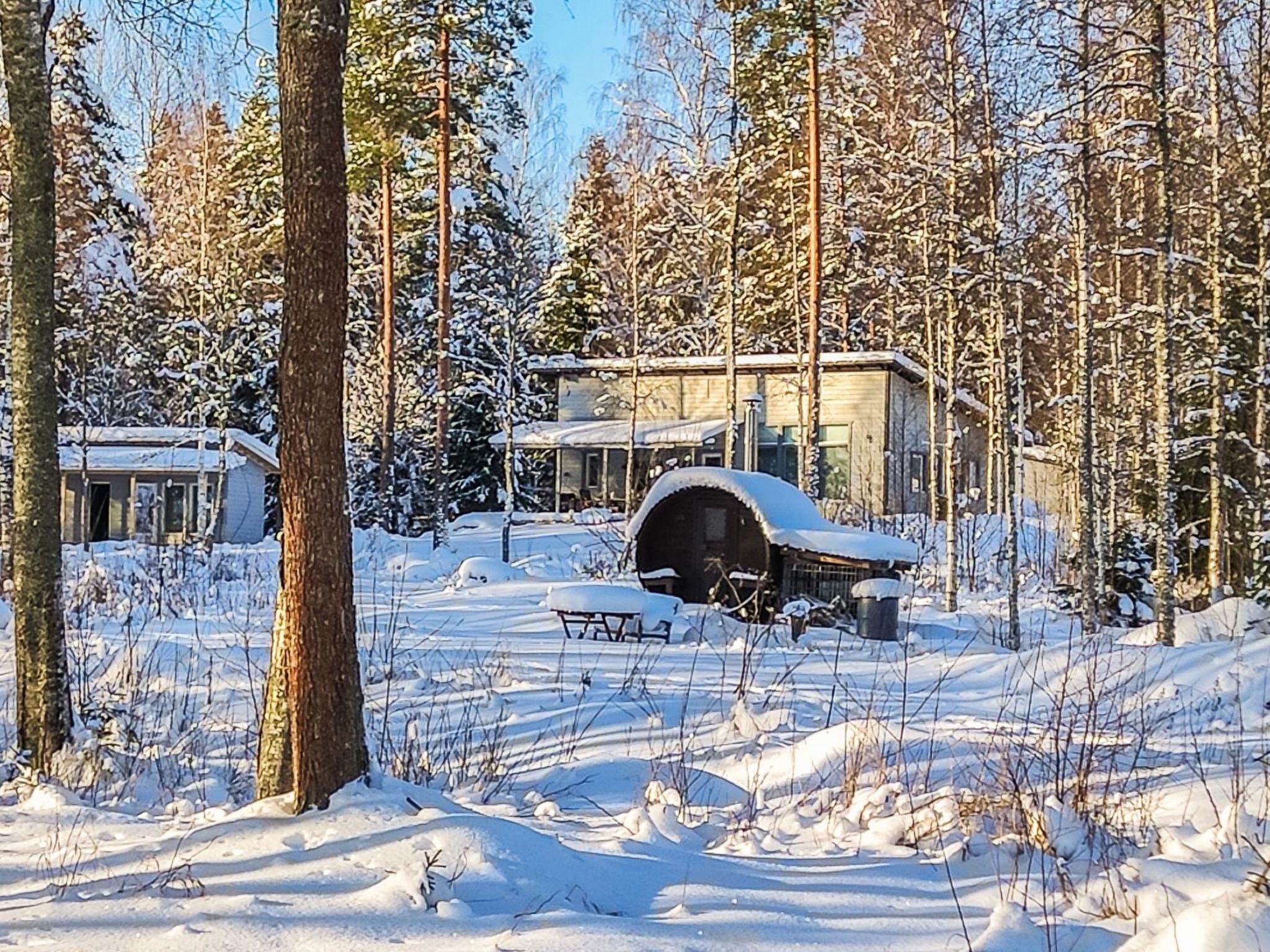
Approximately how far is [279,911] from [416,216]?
26.3m

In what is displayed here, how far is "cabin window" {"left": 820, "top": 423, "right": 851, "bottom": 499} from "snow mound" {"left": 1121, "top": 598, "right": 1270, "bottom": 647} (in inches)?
652

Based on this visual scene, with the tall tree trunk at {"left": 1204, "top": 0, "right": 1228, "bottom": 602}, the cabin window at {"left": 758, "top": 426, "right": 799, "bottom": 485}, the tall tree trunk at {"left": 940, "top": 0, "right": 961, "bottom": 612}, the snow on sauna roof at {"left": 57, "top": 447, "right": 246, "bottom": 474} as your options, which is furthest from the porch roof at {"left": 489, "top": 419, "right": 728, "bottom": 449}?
the tall tree trunk at {"left": 1204, "top": 0, "right": 1228, "bottom": 602}

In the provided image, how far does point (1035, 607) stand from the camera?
631 inches

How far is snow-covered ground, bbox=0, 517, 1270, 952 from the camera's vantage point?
11.8ft

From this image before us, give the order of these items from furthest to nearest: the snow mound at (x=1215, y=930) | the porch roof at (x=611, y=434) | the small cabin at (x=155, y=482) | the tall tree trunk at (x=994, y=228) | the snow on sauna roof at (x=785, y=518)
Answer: the porch roof at (x=611, y=434)
the small cabin at (x=155, y=482)
the tall tree trunk at (x=994, y=228)
the snow on sauna roof at (x=785, y=518)
the snow mound at (x=1215, y=930)

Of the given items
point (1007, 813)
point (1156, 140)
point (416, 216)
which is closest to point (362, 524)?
point (416, 216)

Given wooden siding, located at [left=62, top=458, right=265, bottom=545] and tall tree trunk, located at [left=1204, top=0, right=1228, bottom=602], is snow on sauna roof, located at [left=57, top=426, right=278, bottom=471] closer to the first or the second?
wooden siding, located at [left=62, top=458, right=265, bottom=545]

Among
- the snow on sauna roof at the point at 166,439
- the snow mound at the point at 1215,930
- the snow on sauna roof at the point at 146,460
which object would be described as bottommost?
the snow mound at the point at 1215,930

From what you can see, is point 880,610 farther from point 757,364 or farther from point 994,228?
point 757,364

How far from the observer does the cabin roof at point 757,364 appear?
28.7 metres

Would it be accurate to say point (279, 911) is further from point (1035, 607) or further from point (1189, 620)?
point (1035, 607)

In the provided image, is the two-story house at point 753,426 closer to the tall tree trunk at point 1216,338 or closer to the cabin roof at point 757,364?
the cabin roof at point 757,364

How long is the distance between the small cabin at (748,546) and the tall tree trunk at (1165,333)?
9.13 feet

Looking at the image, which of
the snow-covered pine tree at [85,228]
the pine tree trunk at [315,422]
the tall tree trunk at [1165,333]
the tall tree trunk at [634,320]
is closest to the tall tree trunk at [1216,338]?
the tall tree trunk at [1165,333]
